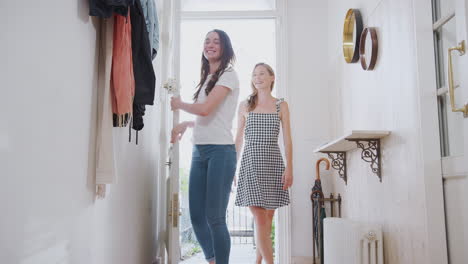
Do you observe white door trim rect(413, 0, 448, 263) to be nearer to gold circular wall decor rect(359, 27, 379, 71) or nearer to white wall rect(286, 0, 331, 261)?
gold circular wall decor rect(359, 27, 379, 71)

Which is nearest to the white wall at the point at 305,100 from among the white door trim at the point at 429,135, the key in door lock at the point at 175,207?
the key in door lock at the point at 175,207

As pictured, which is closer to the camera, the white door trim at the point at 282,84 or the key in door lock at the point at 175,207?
the key in door lock at the point at 175,207

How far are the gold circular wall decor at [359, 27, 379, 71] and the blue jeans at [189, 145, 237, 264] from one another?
1062 mm

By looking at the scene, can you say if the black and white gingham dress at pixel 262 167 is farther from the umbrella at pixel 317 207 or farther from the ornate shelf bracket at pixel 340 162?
the umbrella at pixel 317 207

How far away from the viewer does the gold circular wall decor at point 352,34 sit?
2973 mm

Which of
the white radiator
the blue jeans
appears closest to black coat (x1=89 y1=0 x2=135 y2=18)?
the blue jeans

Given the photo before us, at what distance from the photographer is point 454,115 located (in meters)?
1.77

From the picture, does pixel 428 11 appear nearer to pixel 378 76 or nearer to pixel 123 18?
pixel 378 76

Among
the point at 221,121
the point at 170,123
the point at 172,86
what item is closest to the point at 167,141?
the point at 170,123

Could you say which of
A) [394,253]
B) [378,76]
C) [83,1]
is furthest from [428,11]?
[83,1]

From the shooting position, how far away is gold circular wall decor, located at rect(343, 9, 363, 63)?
2973mm

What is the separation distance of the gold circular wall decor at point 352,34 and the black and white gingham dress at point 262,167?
1.97 feet

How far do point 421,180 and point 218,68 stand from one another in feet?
3.71

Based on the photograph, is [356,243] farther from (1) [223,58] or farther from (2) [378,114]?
(1) [223,58]
